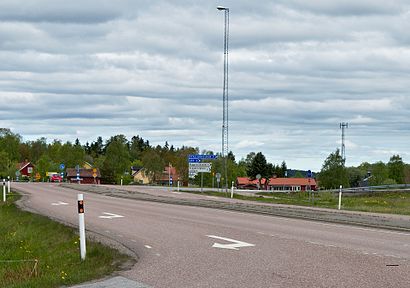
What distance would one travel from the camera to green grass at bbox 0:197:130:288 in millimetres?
A: 10469

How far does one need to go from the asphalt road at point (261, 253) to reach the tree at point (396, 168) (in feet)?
561

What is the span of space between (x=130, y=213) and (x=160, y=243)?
1109 cm

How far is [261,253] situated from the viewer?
12672 mm

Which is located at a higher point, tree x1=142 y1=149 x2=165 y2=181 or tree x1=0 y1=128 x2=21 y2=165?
tree x1=0 y1=128 x2=21 y2=165

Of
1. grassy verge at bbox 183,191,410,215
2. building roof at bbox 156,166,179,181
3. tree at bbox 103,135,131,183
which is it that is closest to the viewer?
grassy verge at bbox 183,191,410,215

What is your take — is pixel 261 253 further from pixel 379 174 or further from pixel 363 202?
pixel 379 174

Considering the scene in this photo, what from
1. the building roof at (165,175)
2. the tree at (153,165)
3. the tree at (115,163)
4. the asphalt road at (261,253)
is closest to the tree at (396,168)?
the building roof at (165,175)

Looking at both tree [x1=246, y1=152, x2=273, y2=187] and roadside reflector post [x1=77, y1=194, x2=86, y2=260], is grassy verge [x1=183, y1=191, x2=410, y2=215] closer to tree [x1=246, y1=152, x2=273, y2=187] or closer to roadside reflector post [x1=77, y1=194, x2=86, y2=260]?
roadside reflector post [x1=77, y1=194, x2=86, y2=260]

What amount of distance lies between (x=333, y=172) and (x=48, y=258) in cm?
11730

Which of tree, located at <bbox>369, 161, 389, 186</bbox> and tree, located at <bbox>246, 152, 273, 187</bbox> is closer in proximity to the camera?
tree, located at <bbox>246, 152, 273, 187</bbox>

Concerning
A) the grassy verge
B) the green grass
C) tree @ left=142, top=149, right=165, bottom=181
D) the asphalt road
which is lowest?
the green grass

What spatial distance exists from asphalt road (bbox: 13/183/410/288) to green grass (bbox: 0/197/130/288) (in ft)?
2.39

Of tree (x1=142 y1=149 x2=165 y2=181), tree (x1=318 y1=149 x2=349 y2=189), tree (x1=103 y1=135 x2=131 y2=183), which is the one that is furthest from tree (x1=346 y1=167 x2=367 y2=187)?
tree (x1=103 y1=135 x2=131 y2=183)

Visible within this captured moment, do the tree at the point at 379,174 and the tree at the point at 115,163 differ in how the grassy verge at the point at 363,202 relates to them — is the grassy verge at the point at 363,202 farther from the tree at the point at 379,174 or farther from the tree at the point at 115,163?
A: the tree at the point at 379,174
